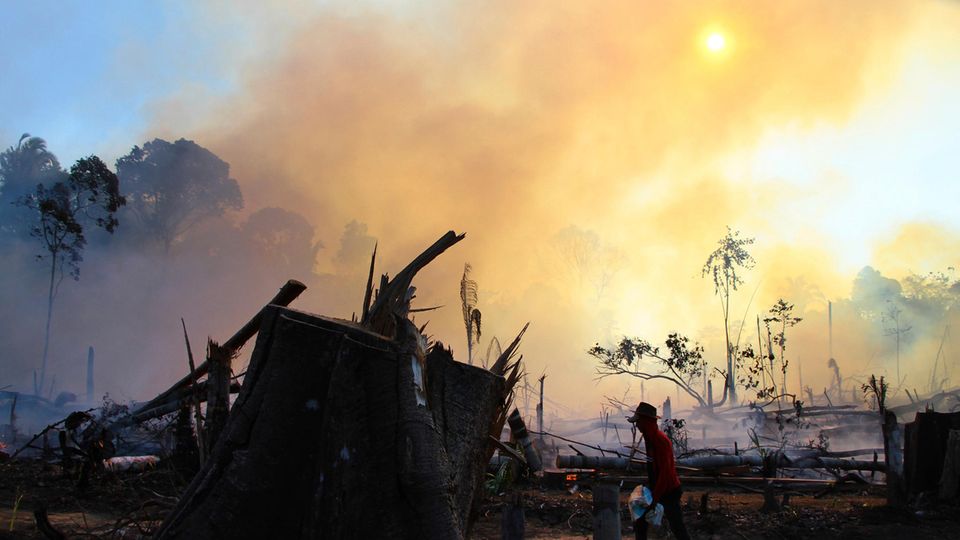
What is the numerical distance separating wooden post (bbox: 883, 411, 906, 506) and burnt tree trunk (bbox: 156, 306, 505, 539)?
39.4 feet

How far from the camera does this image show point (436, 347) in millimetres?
4234

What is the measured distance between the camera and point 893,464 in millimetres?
12641

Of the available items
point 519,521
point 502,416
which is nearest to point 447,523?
point 502,416

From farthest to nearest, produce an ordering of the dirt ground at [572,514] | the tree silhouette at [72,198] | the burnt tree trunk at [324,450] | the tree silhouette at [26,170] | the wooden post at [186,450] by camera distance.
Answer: the tree silhouette at [26,170], the tree silhouette at [72,198], the wooden post at [186,450], the dirt ground at [572,514], the burnt tree trunk at [324,450]

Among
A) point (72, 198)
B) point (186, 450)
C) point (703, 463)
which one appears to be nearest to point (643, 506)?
point (186, 450)

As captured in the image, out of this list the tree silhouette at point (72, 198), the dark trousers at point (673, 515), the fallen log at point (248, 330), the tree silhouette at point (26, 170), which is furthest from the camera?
the tree silhouette at point (26, 170)

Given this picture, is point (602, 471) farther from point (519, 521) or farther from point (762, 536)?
point (519, 521)

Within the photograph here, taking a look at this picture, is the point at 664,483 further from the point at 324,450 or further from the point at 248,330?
the point at 324,450

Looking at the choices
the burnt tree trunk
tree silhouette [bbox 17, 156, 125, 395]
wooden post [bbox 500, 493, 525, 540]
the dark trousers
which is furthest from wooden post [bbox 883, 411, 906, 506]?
tree silhouette [bbox 17, 156, 125, 395]

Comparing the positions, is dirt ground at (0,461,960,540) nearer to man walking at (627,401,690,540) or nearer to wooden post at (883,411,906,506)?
wooden post at (883,411,906,506)

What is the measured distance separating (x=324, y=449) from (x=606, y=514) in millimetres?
3257

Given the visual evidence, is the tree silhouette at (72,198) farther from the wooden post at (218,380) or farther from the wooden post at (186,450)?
the wooden post at (218,380)

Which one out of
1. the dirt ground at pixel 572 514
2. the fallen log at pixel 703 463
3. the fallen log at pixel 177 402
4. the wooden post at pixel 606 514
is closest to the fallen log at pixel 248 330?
the fallen log at pixel 177 402

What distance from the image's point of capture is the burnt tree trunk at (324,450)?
324cm
